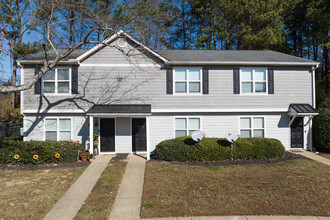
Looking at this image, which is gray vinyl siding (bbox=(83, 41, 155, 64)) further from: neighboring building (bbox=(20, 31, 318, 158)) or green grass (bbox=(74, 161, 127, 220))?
green grass (bbox=(74, 161, 127, 220))

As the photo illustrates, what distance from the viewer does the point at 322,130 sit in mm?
11070

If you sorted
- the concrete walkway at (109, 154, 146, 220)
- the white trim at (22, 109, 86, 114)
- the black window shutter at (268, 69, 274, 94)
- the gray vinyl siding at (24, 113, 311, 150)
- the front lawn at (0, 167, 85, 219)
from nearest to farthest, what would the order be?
the concrete walkway at (109, 154, 146, 220)
the front lawn at (0, 167, 85, 219)
the white trim at (22, 109, 86, 114)
the gray vinyl siding at (24, 113, 311, 150)
the black window shutter at (268, 69, 274, 94)

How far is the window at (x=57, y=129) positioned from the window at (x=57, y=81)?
169cm

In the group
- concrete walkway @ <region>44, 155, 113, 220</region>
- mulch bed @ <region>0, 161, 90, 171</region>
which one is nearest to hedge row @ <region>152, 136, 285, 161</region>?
concrete walkway @ <region>44, 155, 113, 220</region>

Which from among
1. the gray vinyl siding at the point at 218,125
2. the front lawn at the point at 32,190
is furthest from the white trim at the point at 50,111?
the gray vinyl siding at the point at 218,125

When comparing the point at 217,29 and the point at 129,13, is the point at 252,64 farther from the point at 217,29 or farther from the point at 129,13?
the point at 217,29

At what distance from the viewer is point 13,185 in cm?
675

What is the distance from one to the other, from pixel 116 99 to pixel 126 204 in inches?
267

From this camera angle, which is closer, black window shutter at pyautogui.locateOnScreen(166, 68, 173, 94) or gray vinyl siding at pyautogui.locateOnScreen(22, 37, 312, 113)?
gray vinyl siding at pyautogui.locateOnScreen(22, 37, 312, 113)

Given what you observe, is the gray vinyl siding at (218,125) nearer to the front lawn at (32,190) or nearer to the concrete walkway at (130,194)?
the concrete walkway at (130,194)

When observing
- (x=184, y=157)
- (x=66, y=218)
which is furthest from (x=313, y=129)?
(x=66, y=218)

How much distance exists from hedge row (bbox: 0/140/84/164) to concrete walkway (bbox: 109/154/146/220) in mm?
3202

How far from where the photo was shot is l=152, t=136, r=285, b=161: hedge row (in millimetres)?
9188

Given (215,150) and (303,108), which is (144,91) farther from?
(303,108)
